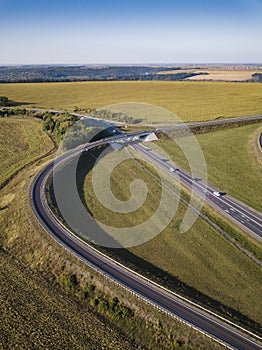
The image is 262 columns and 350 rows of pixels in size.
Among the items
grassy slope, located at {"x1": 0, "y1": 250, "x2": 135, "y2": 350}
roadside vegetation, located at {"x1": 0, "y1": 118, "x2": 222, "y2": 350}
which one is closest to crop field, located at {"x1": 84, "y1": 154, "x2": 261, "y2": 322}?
roadside vegetation, located at {"x1": 0, "y1": 118, "x2": 222, "y2": 350}

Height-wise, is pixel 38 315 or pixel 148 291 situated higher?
pixel 148 291

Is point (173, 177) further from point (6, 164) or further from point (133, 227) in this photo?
point (6, 164)

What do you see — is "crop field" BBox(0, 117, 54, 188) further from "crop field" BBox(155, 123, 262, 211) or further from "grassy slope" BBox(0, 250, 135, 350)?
"grassy slope" BBox(0, 250, 135, 350)

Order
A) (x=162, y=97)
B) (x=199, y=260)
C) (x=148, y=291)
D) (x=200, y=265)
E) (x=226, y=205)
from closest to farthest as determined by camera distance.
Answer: (x=148, y=291) → (x=200, y=265) → (x=199, y=260) → (x=226, y=205) → (x=162, y=97)

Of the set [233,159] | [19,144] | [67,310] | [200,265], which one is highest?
[233,159]

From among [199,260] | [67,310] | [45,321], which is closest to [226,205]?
[199,260]

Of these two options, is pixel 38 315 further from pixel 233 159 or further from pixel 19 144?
pixel 19 144
